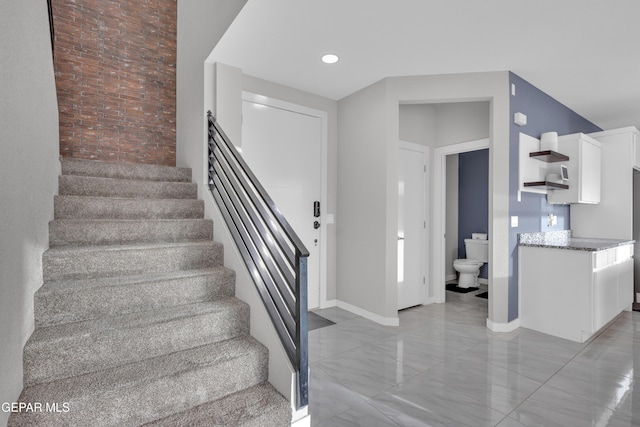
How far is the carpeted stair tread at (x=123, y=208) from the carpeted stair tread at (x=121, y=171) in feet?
1.66

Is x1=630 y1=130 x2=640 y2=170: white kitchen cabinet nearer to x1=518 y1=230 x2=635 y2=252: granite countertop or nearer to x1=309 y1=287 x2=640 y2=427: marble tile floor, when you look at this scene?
x1=518 y1=230 x2=635 y2=252: granite countertop

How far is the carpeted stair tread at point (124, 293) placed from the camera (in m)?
1.66

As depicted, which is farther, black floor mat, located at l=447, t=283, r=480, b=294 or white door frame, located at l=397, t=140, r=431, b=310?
black floor mat, located at l=447, t=283, r=480, b=294

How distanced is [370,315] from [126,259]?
257cm

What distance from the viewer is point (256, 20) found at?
2451 millimetres

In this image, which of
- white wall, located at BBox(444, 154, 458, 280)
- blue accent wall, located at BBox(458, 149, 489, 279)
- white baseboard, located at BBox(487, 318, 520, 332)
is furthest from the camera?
white wall, located at BBox(444, 154, 458, 280)

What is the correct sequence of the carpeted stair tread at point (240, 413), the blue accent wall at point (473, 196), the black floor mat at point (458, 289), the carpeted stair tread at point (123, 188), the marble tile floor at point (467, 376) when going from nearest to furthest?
the carpeted stair tread at point (240, 413) < the marble tile floor at point (467, 376) < the carpeted stair tread at point (123, 188) < the black floor mat at point (458, 289) < the blue accent wall at point (473, 196)

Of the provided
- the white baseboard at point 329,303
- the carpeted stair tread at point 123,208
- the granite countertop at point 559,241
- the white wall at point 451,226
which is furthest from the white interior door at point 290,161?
the white wall at point 451,226

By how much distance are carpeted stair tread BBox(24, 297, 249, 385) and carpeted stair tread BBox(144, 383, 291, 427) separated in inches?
14.2

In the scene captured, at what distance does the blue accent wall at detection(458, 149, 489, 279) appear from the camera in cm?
559

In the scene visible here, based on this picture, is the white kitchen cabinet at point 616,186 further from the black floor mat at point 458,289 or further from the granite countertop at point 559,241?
the black floor mat at point 458,289

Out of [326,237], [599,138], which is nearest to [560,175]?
[599,138]

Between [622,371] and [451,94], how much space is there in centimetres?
281

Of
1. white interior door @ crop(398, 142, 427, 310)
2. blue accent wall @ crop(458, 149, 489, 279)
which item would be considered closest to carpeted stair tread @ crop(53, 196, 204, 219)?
white interior door @ crop(398, 142, 427, 310)
